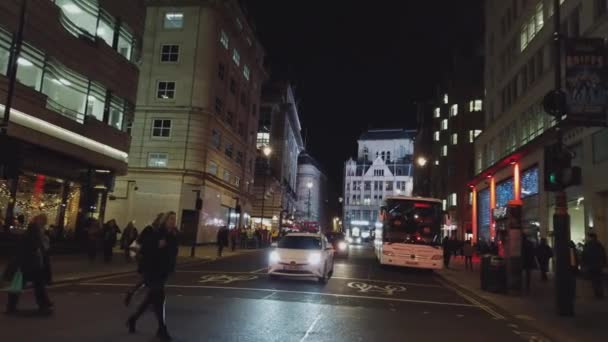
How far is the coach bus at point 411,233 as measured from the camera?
76.9ft

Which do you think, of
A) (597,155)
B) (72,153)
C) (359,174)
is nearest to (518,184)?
(597,155)

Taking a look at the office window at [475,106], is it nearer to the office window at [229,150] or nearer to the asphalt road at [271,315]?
the office window at [229,150]

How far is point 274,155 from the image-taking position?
86125mm

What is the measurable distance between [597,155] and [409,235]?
8.74 m

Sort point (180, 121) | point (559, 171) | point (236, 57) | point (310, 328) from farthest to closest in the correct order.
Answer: point (236, 57)
point (180, 121)
point (559, 171)
point (310, 328)

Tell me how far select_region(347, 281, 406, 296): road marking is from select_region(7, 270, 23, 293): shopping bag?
924 centimetres

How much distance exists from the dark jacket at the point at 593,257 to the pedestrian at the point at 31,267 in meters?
14.7

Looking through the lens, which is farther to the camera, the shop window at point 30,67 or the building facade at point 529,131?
the building facade at point 529,131

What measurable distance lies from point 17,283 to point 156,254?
323 cm

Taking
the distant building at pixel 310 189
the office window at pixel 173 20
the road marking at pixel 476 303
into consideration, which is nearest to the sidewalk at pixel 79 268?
the road marking at pixel 476 303

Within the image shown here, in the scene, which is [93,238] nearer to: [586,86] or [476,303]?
[476,303]

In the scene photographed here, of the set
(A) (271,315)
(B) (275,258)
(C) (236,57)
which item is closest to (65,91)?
(B) (275,258)

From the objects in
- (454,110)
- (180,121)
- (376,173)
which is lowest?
(180,121)

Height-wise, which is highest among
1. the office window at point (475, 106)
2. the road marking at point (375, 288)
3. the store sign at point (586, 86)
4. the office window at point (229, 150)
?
the office window at point (475, 106)
